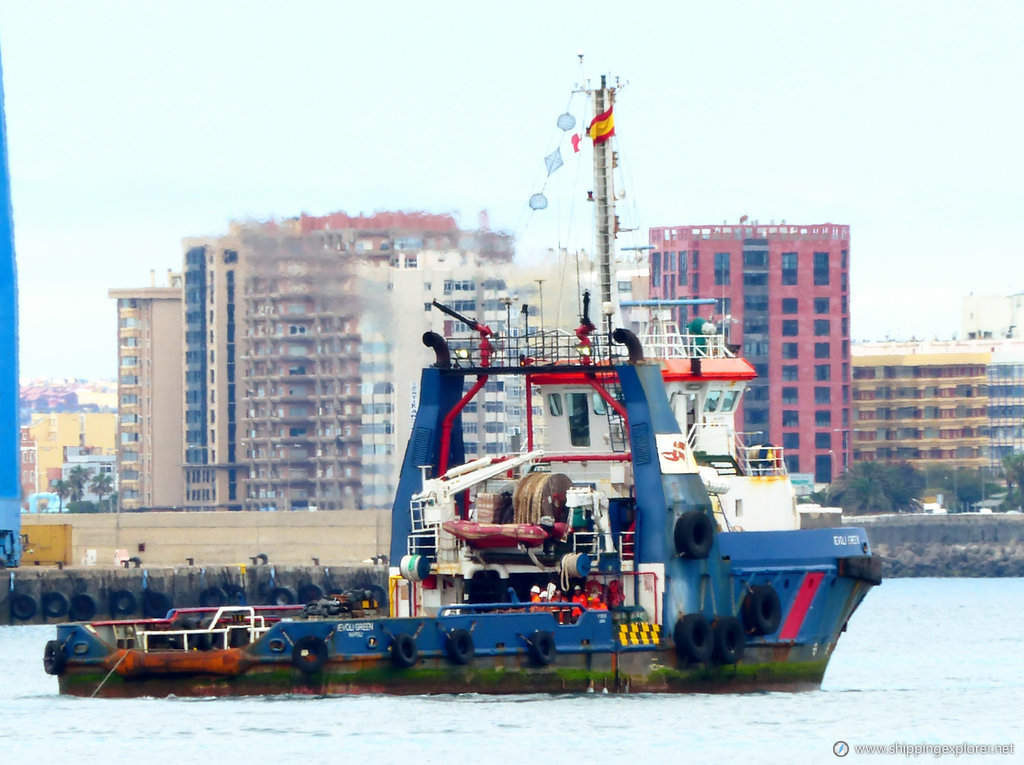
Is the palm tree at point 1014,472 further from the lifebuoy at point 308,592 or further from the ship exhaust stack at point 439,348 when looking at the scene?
the ship exhaust stack at point 439,348

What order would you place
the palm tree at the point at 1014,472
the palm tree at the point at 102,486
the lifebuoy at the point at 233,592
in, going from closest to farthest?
the lifebuoy at the point at 233,592 < the palm tree at the point at 1014,472 < the palm tree at the point at 102,486

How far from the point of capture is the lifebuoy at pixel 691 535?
3662cm

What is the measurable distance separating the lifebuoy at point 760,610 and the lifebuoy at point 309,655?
675 centimetres

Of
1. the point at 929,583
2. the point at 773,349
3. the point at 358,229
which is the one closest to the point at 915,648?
the point at 358,229

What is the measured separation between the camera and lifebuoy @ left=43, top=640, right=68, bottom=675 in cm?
3578

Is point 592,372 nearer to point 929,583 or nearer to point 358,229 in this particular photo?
point 358,229

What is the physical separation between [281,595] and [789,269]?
74.8 meters

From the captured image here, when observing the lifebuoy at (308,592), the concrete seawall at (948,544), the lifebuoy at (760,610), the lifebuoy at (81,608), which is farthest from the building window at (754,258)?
the lifebuoy at (760,610)

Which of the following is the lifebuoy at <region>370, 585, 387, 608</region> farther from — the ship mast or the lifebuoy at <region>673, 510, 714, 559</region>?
the lifebuoy at <region>673, 510, 714, 559</region>

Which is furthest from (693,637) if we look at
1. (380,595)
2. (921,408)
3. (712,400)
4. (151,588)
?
(921,408)

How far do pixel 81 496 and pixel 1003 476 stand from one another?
63.6 meters

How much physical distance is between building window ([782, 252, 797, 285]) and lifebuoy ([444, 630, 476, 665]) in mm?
112866

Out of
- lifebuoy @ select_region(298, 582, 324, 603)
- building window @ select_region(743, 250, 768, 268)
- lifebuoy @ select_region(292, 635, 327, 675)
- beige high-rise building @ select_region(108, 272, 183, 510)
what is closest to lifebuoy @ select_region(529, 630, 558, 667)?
lifebuoy @ select_region(292, 635, 327, 675)

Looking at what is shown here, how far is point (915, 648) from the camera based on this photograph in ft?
184
